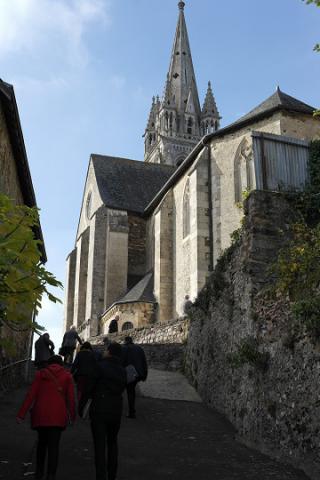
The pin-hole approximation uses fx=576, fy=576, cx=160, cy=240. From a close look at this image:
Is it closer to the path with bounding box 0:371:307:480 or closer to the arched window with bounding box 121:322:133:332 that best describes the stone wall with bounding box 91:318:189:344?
→ the path with bounding box 0:371:307:480

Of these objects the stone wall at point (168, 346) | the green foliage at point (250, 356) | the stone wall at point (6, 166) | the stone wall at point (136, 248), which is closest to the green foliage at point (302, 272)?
the green foliage at point (250, 356)

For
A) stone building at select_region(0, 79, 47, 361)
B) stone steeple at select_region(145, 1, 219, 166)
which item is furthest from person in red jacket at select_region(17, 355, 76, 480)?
stone steeple at select_region(145, 1, 219, 166)

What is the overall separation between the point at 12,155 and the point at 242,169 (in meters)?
11.0

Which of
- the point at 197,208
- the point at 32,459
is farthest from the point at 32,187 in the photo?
the point at 32,459

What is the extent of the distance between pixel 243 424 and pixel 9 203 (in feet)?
17.0

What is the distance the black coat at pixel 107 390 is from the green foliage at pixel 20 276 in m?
0.93

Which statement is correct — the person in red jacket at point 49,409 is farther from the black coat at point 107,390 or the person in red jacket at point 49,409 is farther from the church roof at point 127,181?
the church roof at point 127,181

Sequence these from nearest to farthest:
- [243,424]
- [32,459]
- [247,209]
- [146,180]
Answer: [32,459] → [243,424] → [247,209] → [146,180]

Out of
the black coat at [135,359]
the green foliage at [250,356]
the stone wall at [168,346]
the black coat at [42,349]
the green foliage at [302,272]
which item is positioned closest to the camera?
the green foliage at [302,272]

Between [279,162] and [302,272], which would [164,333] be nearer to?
[279,162]

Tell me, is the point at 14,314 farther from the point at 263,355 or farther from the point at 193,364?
the point at 193,364

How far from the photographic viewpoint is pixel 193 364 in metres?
12.4

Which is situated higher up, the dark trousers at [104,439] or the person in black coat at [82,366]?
the person in black coat at [82,366]

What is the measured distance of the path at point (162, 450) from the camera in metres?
6.40
